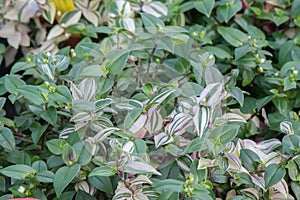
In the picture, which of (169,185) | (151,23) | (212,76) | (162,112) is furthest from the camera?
(151,23)

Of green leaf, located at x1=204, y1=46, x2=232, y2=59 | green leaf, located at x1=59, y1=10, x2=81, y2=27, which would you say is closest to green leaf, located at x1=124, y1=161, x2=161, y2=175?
green leaf, located at x1=204, y1=46, x2=232, y2=59

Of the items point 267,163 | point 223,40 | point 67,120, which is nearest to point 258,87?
point 223,40

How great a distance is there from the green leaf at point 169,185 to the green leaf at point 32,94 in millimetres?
282

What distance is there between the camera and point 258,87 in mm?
1257

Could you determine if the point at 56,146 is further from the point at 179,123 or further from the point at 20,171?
the point at 179,123

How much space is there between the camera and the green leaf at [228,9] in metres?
1.33

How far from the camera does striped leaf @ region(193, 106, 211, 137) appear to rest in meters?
0.92

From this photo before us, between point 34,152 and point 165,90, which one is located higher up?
point 165,90

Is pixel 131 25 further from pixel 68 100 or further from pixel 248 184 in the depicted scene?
pixel 248 184

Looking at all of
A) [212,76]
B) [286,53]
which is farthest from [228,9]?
[212,76]

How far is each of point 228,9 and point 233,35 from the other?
0.07 meters

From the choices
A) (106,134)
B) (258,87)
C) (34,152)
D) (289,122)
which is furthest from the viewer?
(258,87)

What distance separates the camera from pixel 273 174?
96 centimetres

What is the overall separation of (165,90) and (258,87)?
1.06 ft
